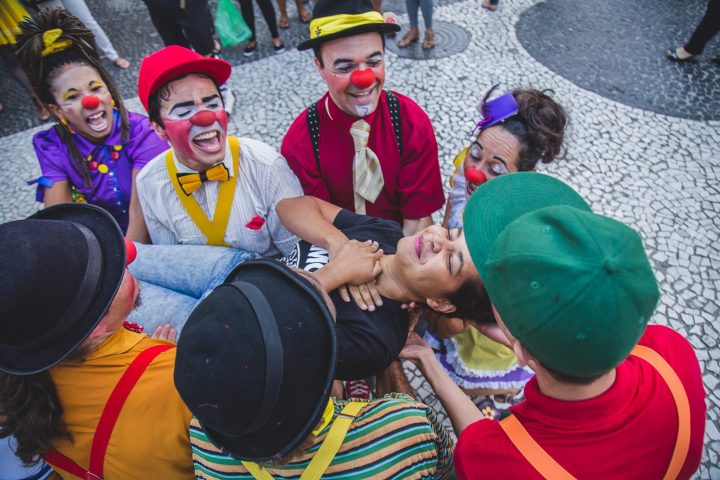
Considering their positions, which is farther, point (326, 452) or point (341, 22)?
point (341, 22)

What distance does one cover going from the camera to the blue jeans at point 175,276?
201 centimetres

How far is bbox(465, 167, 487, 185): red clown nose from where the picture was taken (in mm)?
2107

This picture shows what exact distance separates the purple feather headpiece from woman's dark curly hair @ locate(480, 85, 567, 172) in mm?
37

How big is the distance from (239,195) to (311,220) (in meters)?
0.46

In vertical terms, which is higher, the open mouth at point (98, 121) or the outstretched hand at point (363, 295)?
the open mouth at point (98, 121)

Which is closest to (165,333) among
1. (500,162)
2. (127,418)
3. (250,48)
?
(127,418)

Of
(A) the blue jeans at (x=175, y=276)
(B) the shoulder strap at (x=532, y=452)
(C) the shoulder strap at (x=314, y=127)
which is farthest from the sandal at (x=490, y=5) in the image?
(B) the shoulder strap at (x=532, y=452)

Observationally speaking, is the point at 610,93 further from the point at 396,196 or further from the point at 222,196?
the point at 222,196

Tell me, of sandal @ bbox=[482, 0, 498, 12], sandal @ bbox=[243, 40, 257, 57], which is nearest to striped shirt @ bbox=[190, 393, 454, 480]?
sandal @ bbox=[243, 40, 257, 57]

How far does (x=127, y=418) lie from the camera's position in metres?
1.30

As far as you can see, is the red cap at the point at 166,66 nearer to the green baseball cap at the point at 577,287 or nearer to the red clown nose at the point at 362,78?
the red clown nose at the point at 362,78

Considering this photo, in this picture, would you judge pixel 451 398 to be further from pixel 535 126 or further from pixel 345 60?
pixel 345 60

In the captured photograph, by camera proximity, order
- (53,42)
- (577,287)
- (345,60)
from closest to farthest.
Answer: (577,287), (345,60), (53,42)

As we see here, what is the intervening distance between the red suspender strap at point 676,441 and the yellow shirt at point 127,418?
3.41ft
